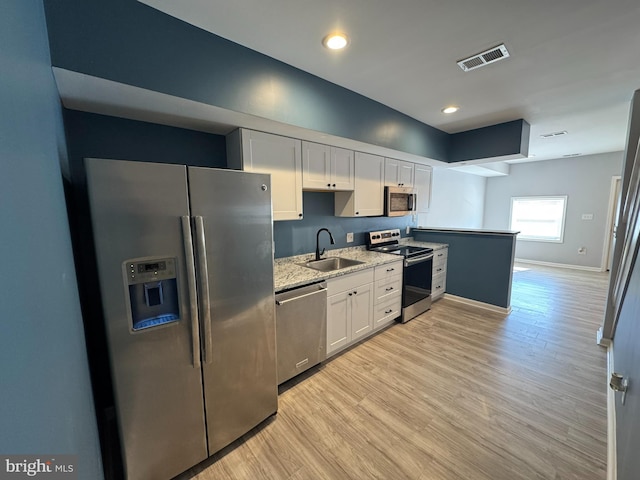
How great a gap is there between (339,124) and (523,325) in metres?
3.38

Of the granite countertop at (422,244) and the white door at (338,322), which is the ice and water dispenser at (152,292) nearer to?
the white door at (338,322)

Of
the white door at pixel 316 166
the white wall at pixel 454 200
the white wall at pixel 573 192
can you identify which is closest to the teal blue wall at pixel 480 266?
the white wall at pixel 454 200

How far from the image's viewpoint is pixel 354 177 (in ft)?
9.70

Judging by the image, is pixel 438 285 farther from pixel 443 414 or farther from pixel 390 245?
pixel 443 414

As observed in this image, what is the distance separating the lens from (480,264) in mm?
3717

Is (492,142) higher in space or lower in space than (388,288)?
higher

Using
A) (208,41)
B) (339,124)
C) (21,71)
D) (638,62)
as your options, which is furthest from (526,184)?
(21,71)

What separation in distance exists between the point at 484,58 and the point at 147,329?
9.58ft

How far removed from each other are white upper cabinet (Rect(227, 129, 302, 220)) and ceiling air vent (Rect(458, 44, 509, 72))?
149 centimetres

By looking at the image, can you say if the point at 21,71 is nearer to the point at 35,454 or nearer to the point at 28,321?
the point at 28,321

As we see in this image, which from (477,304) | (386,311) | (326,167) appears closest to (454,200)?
(477,304)

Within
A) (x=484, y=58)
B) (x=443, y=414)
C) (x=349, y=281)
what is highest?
(x=484, y=58)

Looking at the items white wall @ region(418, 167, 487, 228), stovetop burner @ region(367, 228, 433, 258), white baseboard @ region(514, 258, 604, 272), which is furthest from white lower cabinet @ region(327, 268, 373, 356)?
white baseboard @ region(514, 258, 604, 272)

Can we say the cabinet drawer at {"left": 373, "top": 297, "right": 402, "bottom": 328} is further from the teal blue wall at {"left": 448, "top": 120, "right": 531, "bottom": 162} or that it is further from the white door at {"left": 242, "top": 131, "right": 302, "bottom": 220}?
the teal blue wall at {"left": 448, "top": 120, "right": 531, "bottom": 162}
